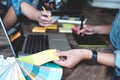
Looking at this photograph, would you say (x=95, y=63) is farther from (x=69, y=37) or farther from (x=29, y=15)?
(x=29, y=15)

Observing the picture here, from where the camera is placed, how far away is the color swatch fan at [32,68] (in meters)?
0.73

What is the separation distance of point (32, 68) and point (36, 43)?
293 mm

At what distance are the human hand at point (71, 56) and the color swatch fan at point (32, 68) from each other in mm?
28

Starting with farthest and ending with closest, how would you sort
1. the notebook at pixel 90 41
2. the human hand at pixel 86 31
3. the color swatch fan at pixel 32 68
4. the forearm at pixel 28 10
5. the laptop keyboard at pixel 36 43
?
the forearm at pixel 28 10 → the human hand at pixel 86 31 → the notebook at pixel 90 41 → the laptop keyboard at pixel 36 43 → the color swatch fan at pixel 32 68

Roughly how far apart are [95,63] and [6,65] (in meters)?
0.38

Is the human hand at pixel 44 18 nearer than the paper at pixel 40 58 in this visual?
No

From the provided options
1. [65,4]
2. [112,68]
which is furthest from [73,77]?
[65,4]

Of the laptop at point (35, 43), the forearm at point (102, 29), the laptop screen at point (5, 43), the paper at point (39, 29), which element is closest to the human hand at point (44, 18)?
the paper at point (39, 29)

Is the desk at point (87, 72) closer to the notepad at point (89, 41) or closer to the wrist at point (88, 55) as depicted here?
the wrist at point (88, 55)

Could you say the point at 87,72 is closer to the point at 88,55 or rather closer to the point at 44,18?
the point at 88,55

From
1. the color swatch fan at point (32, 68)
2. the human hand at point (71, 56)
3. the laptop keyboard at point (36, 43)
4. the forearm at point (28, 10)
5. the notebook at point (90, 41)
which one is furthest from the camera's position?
the forearm at point (28, 10)

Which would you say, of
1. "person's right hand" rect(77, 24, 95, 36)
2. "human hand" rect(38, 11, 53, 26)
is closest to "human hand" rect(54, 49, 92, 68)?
"person's right hand" rect(77, 24, 95, 36)

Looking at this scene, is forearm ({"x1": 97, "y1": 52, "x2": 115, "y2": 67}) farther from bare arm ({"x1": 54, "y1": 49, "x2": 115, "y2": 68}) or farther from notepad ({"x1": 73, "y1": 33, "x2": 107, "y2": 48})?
notepad ({"x1": 73, "y1": 33, "x2": 107, "y2": 48})

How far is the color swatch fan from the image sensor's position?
0.73m
